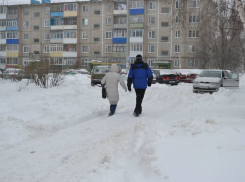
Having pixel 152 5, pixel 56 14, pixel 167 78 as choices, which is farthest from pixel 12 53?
pixel 167 78

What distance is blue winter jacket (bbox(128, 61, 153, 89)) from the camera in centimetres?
832

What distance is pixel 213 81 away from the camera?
16.7 meters

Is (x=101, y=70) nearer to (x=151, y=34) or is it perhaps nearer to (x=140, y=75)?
(x=140, y=75)

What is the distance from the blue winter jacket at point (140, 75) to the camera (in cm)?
832

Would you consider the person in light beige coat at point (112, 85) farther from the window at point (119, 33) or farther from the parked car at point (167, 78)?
the window at point (119, 33)

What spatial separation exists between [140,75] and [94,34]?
49.7 m

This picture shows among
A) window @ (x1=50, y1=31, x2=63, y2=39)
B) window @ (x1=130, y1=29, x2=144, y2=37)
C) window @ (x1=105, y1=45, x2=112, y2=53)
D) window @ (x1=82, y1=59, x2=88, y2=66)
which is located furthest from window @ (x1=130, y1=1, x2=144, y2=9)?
window @ (x1=50, y1=31, x2=63, y2=39)

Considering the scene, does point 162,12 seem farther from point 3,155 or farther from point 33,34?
point 3,155

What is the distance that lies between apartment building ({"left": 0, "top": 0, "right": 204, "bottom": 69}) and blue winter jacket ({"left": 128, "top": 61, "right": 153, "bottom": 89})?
41006 mm

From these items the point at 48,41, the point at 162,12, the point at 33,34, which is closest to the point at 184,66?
the point at 162,12

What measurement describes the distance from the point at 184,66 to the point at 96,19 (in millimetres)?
19073

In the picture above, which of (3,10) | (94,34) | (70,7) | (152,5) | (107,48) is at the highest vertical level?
(3,10)

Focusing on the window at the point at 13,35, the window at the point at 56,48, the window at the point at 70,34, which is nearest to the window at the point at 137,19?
the window at the point at 70,34

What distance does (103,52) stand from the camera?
184ft
